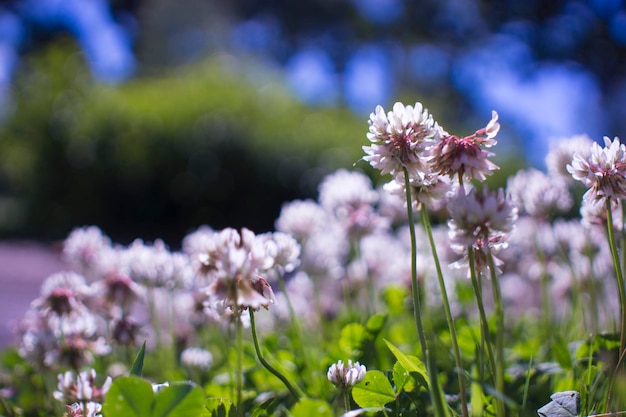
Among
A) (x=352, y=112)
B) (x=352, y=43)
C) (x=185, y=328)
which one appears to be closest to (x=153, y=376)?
(x=185, y=328)

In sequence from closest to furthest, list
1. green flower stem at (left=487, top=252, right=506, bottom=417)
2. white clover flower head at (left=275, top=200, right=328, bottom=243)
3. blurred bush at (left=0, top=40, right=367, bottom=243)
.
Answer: green flower stem at (left=487, top=252, right=506, bottom=417), white clover flower head at (left=275, top=200, right=328, bottom=243), blurred bush at (left=0, top=40, right=367, bottom=243)

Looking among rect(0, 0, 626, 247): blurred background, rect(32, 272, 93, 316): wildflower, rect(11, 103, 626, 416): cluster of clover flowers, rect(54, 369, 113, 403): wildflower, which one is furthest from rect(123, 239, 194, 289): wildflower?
rect(0, 0, 626, 247): blurred background

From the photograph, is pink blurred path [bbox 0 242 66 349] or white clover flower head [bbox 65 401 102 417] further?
pink blurred path [bbox 0 242 66 349]

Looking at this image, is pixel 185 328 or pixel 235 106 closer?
pixel 185 328

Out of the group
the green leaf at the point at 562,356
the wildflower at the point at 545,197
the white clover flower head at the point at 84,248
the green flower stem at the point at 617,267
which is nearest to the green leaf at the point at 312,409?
the green flower stem at the point at 617,267

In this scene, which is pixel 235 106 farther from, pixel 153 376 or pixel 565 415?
pixel 565 415

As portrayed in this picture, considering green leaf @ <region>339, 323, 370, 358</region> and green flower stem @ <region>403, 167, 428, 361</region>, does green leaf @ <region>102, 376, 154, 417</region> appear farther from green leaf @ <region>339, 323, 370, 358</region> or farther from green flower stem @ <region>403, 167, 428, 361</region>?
green leaf @ <region>339, 323, 370, 358</region>

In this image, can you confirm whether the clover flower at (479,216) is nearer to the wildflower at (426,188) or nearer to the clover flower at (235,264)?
the wildflower at (426,188)
